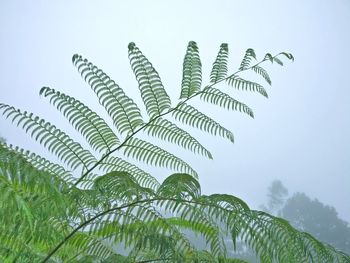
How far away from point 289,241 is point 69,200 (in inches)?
27.0

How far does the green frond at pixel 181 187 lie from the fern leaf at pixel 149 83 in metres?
0.51

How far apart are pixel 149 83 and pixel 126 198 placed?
56 centimetres

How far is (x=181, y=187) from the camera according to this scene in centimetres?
147

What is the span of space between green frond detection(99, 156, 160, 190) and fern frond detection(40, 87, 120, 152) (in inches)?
2.1

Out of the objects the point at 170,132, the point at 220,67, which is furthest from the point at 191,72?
the point at 170,132

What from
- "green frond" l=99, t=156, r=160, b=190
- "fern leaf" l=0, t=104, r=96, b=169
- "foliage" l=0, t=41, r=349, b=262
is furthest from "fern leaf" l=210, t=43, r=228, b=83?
"fern leaf" l=0, t=104, r=96, b=169

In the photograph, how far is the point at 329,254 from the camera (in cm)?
155

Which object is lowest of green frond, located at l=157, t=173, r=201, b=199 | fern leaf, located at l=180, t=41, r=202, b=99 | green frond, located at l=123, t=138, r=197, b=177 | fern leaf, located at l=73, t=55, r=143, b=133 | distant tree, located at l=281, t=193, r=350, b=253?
green frond, located at l=157, t=173, r=201, b=199

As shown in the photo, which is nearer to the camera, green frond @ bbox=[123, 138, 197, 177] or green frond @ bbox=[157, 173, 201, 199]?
green frond @ bbox=[157, 173, 201, 199]

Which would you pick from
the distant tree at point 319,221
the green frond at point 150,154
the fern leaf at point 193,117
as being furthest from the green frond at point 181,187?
the distant tree at point 319,221

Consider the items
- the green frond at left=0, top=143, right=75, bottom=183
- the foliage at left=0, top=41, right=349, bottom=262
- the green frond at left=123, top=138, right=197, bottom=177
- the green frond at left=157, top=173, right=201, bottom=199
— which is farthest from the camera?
the green frond at left=123, top=138, right=197, bottom=177

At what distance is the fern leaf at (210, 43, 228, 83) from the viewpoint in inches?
79.2

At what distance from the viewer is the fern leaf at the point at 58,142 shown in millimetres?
1730

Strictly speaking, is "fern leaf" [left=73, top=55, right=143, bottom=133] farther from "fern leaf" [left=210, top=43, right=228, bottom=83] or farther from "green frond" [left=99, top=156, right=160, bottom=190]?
"fern leaf" [left=210, top=43, right=228, bottom=83]
